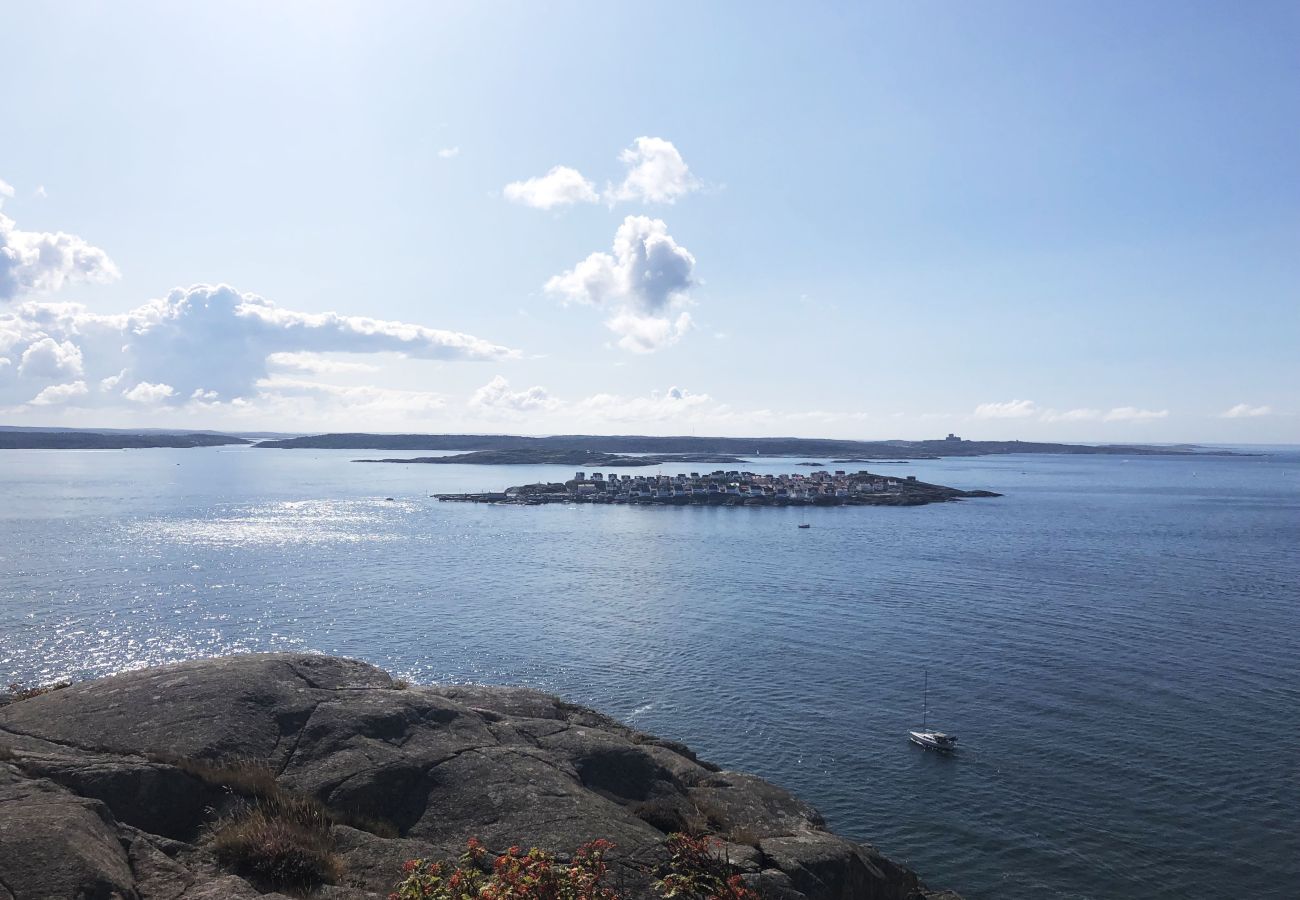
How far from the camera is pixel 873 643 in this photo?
46094 millimetres

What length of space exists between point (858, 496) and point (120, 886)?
504 ft

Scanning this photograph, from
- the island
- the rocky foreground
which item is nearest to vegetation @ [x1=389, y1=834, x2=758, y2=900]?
the rocky foreground

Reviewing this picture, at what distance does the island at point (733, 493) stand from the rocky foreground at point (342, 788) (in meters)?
128

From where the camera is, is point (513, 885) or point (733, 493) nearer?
point (513, 885)

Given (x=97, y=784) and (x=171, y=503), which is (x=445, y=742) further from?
(x=171, y=503)

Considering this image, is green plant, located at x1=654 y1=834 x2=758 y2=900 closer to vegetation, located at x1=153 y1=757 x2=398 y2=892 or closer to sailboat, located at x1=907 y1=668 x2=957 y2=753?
vegetation, located at x1=153 y1=757 x2=398 y2=892

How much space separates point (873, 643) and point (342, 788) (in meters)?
37.6

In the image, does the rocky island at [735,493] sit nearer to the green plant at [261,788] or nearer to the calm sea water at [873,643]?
the calm sea water at [873,643]

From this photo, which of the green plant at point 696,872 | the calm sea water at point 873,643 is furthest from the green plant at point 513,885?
the calm sea water at point 873,643

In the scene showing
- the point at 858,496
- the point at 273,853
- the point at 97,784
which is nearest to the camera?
the point at 273,853

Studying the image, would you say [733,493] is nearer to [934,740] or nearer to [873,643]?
[873,643]

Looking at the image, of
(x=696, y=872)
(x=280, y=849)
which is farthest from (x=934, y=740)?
(x=280, y=849)

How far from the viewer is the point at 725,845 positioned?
1395 centimetres

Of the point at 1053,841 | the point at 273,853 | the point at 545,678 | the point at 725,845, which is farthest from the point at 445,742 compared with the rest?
the point at 545,678
